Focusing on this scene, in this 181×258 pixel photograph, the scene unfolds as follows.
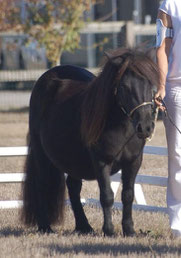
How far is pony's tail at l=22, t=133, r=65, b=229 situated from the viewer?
755 centimetres

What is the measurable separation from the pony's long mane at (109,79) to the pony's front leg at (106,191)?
24 centimetres

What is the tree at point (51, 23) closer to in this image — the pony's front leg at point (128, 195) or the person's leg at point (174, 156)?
the pony's front leg at point (128, 195)

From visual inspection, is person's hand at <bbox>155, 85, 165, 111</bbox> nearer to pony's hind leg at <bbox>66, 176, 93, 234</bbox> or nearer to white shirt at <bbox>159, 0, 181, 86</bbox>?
white shirt at <bbox>159, 0, 181, 86</bbox>

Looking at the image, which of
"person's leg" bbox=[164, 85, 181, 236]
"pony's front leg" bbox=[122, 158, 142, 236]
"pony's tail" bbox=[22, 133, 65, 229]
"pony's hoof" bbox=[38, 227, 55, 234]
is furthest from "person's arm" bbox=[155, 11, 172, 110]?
"pony's hoof" bbox=[38, 227, 55, 234]

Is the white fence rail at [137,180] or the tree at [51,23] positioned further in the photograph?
the tree at [51,23]

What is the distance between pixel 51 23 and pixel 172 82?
14.2 meters

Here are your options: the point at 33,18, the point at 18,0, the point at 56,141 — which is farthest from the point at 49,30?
the point at 56,141

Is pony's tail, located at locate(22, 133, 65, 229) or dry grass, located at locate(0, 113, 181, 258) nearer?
dry grass, located at locate(0, 113, 181, 258)

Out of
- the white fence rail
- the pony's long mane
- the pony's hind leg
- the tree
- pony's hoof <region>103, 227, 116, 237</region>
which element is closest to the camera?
the pony's long mane

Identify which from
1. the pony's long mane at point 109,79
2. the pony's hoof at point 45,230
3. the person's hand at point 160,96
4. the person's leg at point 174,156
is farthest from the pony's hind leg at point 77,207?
the person's hand at point 160,96

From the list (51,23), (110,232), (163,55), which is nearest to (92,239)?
(110,232)

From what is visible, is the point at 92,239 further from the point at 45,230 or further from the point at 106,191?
the point at 45,230

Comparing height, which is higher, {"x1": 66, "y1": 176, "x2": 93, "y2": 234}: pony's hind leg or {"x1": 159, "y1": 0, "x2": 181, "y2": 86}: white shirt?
{"x1": 159, "y1": 0, "x2": 181, "y2": 86}: white shirt

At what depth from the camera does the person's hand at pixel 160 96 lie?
20.2 feet
